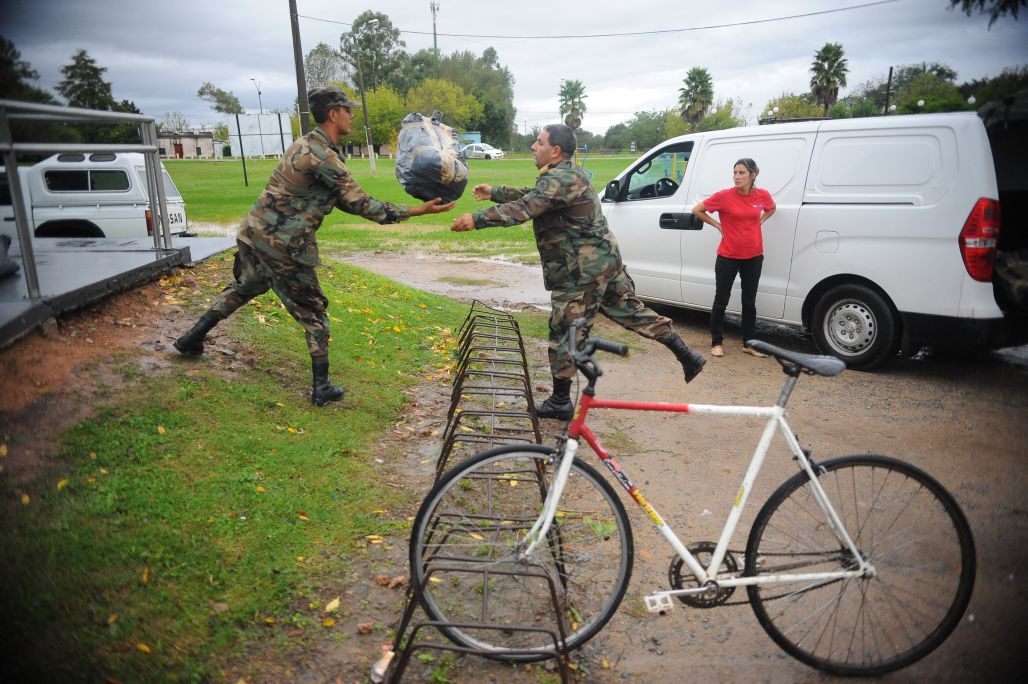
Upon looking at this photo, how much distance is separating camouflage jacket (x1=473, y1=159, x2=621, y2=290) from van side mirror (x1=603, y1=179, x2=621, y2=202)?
143 inches

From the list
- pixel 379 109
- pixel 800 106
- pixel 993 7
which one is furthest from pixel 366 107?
pixel 993 7

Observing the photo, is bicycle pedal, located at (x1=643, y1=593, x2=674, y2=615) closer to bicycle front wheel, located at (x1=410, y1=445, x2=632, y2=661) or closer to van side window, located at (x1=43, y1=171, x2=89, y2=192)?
bicycle front wheel, located at (x1=410, y1=445, x2=632, y2=661)

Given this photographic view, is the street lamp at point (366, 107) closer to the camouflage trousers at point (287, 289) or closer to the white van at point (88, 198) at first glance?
the white van at point (88, 198)

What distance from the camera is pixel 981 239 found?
550 cm

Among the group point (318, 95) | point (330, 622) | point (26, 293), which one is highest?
Answer: point (318, 95)

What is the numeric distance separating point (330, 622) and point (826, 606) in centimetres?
216

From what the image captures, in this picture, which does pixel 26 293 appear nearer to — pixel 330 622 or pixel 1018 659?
pixel 330 622

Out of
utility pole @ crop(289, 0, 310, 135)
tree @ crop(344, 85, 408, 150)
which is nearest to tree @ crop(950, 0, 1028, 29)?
utility pole @ crop(289, 0, 310, 135)

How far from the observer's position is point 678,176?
26.7 feet

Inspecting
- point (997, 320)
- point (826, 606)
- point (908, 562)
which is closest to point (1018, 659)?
point (908, 562)

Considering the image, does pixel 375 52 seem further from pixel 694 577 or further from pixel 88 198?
pixel 694 577

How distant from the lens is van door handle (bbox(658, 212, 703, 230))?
299 inches

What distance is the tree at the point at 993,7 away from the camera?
2979mm

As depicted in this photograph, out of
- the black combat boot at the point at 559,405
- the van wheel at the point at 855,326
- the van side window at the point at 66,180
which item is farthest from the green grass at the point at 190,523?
the van side window at the point at 66,180
